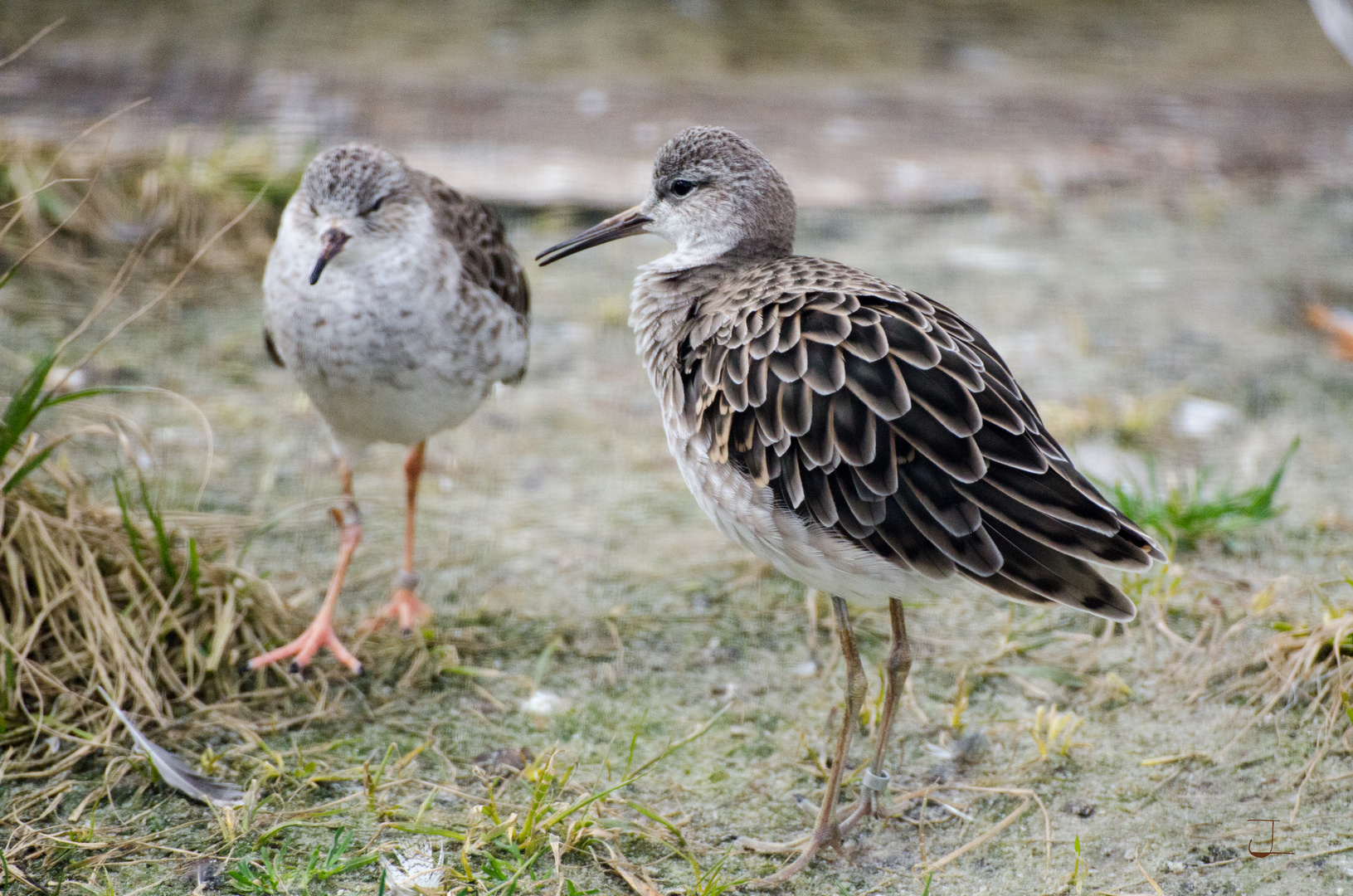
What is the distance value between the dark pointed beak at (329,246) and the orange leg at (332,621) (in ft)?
2.82

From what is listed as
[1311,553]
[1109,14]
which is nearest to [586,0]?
[1109,14]

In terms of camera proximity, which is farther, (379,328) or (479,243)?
(479,243)

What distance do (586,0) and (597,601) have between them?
8.34 meters

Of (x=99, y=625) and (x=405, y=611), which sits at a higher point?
(x=99, y=625)

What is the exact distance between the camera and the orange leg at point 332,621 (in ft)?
13.1

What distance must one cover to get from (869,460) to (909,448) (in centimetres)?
11

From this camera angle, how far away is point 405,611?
14.3 feet

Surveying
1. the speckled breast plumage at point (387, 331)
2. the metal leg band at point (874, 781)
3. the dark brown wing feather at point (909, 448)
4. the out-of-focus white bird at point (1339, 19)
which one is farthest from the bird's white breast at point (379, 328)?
the out-of-focus white bird at point (1339, 19)

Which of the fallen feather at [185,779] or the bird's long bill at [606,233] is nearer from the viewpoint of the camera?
the fallen feather at [185,779]

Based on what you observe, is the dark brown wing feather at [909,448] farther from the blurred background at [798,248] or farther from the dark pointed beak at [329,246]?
the dark pointed beak at [329,246]

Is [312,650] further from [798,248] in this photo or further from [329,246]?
[798,248]

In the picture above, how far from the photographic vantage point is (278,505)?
4.96 metres

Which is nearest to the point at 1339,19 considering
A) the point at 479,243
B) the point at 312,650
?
the point at 479,243

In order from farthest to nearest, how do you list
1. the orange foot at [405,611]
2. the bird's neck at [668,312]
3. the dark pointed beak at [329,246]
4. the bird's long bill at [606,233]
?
the orange foot at [405,611] → the bird's long bill at [606,233] → the dark pointed beak at [329,246] → the bird's neck at [668,312]
